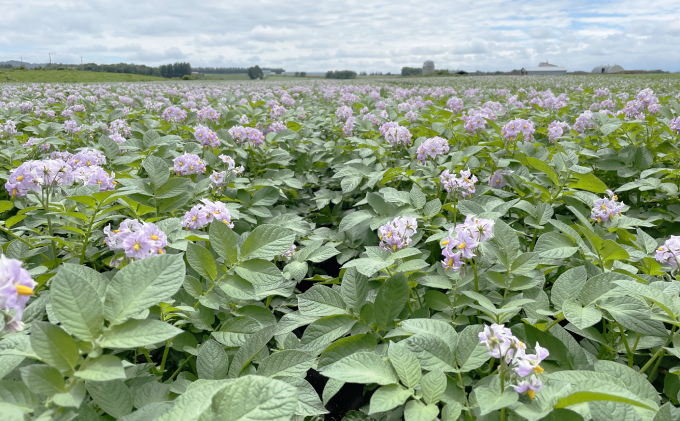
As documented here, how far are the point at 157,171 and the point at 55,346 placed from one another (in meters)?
1.63

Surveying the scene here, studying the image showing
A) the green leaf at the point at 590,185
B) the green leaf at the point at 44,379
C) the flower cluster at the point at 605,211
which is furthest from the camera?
the green leaf at the point at 590,185

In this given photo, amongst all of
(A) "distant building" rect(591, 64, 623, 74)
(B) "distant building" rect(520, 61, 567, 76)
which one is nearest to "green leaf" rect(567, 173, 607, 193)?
(B) "distant building" rect(520, 61, 567, 76)

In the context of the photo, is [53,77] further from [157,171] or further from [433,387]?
[433,387]

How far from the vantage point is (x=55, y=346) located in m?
0.89

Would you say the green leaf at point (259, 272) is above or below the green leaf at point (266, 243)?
below

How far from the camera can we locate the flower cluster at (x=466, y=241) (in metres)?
1.62

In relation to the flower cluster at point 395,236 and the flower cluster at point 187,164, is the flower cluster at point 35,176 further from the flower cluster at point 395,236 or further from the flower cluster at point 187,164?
the flower cluster at point 395,236

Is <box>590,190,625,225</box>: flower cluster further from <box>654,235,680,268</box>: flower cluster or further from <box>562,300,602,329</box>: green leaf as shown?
<box>562,300,602,329</box>: green leaf

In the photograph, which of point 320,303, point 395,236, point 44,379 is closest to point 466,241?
point 395,236

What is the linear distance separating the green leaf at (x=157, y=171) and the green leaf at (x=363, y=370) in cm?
169

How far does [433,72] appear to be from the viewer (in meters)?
53.2

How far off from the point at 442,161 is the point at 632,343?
6.73 ft

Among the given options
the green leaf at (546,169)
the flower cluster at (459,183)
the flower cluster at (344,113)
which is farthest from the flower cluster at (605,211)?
the flower cluster at (344,113)

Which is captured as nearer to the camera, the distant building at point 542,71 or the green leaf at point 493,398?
the green leaf at point 493,398
